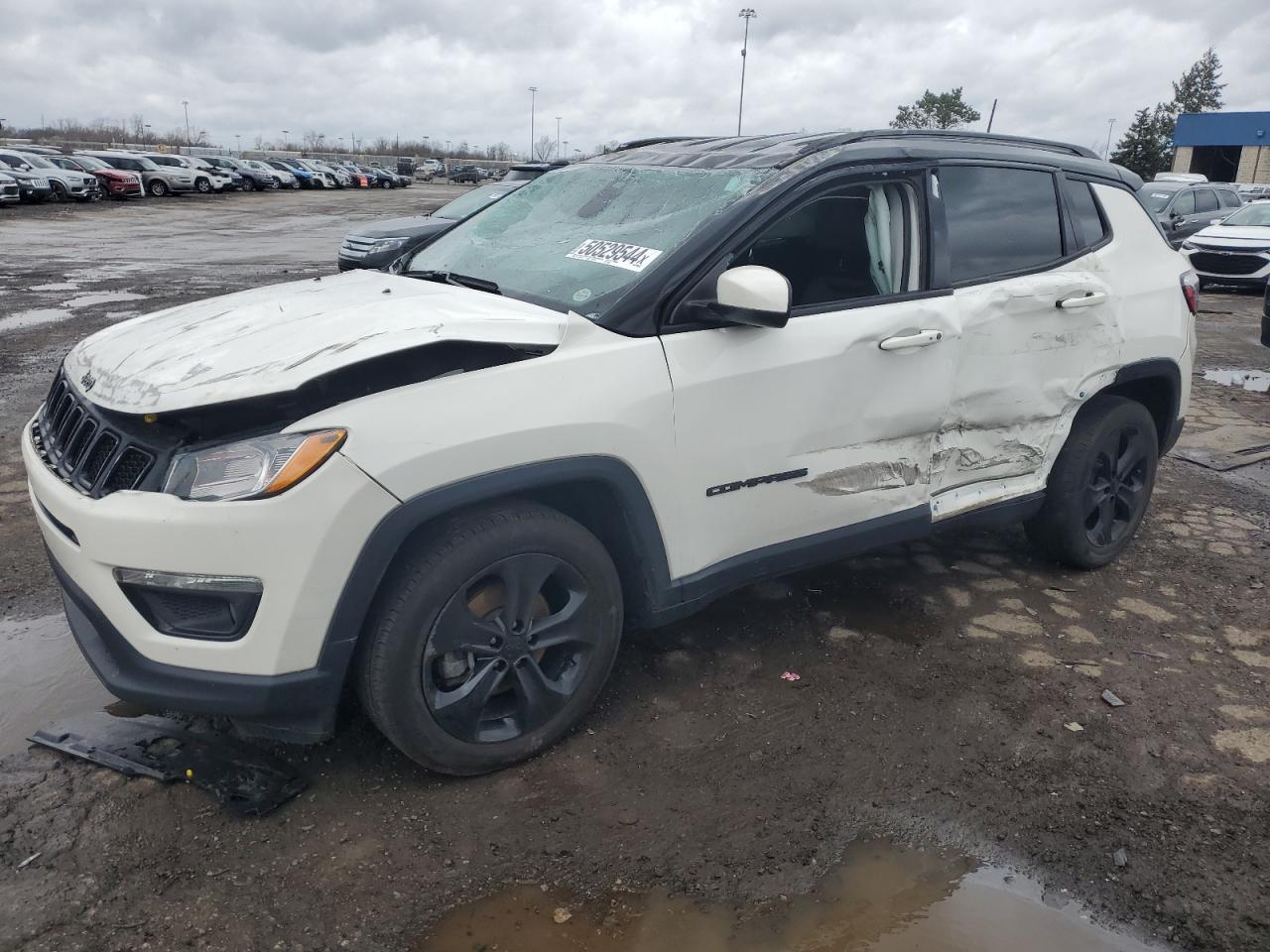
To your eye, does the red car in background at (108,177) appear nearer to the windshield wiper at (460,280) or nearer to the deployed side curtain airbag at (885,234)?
the windshield wiper at (460,280)

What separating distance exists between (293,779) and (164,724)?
0.58 m

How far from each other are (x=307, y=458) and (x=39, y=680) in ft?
5.85

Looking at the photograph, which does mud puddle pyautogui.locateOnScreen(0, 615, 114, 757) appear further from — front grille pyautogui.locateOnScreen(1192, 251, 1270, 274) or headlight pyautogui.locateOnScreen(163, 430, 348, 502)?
front grille pyautogui.locateOnScreen(1192, 251, 1270, 274)

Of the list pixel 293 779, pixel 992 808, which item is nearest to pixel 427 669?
pixel 293 779

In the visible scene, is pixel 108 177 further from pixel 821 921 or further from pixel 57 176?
pixel 821 921

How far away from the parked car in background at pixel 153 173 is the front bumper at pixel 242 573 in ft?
130

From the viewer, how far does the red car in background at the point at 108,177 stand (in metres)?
33.7

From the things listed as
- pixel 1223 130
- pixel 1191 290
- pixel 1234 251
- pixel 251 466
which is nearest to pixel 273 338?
pixel 251 466

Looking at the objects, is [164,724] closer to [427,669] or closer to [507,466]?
[427,669]

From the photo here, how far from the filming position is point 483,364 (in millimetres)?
2668

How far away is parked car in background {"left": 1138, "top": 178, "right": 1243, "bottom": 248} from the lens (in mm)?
17016

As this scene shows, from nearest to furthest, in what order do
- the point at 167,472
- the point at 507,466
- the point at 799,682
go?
the point at 167,472 → the point at 507,466 → the point at 799,682

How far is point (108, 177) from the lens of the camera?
111 feet

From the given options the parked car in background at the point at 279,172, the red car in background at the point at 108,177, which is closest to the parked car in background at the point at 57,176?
the red car in background at the point at 108,177
